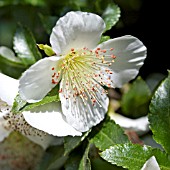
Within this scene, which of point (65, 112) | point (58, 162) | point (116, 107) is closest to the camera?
point (65, 112)

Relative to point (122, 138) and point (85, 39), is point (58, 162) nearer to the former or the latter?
point (122, 138)

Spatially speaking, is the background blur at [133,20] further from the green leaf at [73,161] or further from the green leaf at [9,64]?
the green leaf at [73,161]

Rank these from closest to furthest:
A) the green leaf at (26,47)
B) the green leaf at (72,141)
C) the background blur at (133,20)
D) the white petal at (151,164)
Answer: the white petal at (151,164)
the green leaf at (72,141)
the green leaf at (26,47)
the background blur at (133,20)

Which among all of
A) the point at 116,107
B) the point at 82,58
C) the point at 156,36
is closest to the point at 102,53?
the point at 82,58

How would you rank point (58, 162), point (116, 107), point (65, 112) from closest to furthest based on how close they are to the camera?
point (65, 112) < point (58, 162) < point (116, 107)

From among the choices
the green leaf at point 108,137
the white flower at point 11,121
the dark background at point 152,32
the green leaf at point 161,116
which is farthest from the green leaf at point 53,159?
the dark background at point 152,32

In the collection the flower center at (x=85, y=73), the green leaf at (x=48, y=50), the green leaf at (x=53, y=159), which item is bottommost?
the green leaf at (x=53, y=159)
